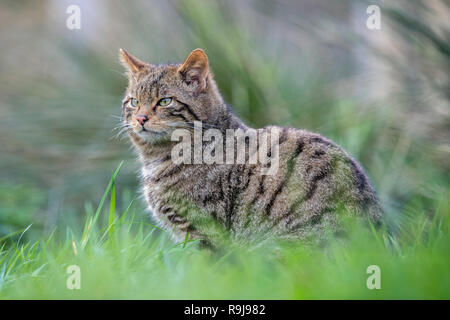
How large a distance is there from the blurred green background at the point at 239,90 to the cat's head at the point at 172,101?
884mm

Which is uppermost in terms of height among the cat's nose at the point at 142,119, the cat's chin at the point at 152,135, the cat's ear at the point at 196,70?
the cat's ear at the point at 196,70

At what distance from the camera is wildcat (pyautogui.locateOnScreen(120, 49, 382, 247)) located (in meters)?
2.30

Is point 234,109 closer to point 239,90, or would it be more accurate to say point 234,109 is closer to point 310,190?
point 239,90

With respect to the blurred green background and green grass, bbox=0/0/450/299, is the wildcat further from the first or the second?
the blurred green background

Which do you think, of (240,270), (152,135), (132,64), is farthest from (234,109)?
(240,270)

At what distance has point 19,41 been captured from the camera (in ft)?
17.6

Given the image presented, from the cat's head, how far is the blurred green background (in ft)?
2.90

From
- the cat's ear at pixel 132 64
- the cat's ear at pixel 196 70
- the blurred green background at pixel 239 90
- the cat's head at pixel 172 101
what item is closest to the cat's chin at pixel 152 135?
the cat's head at pixel 172 101

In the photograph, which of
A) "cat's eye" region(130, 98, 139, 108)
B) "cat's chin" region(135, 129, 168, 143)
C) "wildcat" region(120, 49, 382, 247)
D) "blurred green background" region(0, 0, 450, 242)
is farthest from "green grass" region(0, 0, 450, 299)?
"cat's eye" region(130, 98, 139, 108)

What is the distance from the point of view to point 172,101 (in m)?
2.69

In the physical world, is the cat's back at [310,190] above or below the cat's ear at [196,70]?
below

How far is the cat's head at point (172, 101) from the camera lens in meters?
2.62

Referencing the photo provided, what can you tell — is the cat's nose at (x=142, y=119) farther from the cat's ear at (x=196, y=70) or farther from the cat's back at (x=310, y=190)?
the cat's back at (x=310, y=190)
